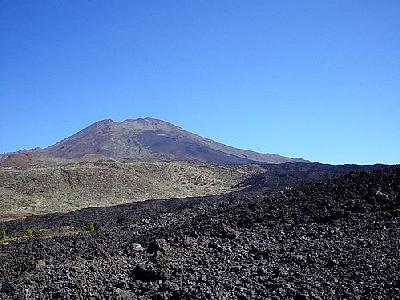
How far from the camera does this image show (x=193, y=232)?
45.7ft

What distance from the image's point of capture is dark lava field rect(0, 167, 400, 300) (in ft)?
28.6

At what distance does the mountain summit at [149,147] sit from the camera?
440ft

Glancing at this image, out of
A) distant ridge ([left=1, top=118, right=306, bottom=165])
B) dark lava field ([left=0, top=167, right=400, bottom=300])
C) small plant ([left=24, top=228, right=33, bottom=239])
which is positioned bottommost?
small plant ([left=24, top=228, right=33, bottom=239])

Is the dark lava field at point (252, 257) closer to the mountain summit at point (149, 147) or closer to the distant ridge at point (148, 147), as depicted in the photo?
the distant ridge at point (148, 147)

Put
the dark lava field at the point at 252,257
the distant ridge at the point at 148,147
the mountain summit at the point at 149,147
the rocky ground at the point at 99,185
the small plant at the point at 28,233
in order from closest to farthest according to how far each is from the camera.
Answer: the dark lava field at the point at 252,257, the small plant at the point at 28,233, the rocky ground at the point at 99,185, the distant ridge at the point at 148,147, the mountain summit at the point at 149,147

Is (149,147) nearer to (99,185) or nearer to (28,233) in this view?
(99,185)

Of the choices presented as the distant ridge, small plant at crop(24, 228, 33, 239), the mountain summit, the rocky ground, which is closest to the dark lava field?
small plant at crop(24, 228, 33, 239)

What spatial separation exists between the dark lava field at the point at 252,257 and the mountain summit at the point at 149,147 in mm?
108044

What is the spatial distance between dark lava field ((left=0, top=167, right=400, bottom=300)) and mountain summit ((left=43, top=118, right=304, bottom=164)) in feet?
354

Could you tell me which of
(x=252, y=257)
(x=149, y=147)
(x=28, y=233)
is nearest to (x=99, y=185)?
(x=28, y=233)

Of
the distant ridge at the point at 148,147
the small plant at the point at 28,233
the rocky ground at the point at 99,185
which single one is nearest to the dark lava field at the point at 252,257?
the small plant at the point at 28,233

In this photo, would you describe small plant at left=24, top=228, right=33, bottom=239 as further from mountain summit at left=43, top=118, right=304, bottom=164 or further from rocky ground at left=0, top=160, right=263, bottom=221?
mountain summit at left=43, top=118, right=304, bottom=164

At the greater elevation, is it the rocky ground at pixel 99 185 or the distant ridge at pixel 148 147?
the distant ridge at pixel 148 147

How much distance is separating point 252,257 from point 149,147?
138620 millimetres
